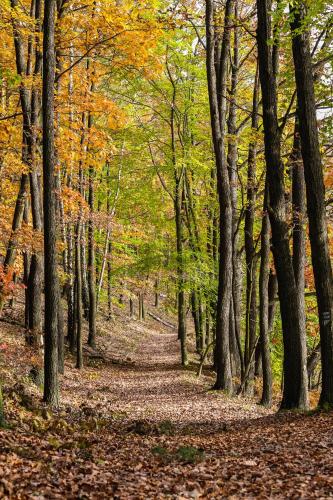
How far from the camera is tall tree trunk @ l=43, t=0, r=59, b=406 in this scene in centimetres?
1065

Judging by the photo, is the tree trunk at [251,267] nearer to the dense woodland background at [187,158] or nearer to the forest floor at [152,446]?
the dense woodland background at [187,158]

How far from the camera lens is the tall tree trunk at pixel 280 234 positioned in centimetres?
1062

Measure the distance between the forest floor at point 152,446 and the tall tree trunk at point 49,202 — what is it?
0.98m

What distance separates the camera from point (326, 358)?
9969mm

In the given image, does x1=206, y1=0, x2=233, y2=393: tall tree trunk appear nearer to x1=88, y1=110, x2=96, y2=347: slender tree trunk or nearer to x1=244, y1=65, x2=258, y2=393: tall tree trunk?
x1=244, y1=65, x2=258, y2=393: tall tree trunk

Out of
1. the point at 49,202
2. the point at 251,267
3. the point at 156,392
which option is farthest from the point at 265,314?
the point at 49,202

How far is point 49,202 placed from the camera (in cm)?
1071

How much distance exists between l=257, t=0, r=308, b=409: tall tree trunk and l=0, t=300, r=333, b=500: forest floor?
98 centimetres

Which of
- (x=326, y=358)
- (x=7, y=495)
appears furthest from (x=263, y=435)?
(x=7, y=495)

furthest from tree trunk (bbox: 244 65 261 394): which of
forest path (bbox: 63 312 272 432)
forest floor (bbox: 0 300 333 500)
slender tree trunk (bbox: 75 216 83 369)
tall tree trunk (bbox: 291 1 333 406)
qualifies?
tall tree trunk (bbox: 291 1 333 406)

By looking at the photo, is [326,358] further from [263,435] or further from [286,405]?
[263,435]

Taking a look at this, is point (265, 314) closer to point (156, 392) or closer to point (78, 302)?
point (156, 392)

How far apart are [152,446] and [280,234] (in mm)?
4896

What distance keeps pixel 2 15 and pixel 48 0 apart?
2.18 m
